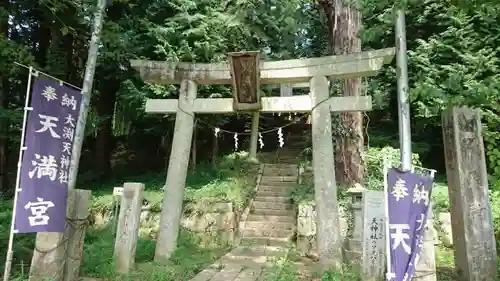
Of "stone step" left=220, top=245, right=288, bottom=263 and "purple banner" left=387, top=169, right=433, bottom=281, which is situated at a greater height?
"purple banner" left=387, top=169, right=433, bottom=281

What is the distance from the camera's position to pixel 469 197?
5.46 metres

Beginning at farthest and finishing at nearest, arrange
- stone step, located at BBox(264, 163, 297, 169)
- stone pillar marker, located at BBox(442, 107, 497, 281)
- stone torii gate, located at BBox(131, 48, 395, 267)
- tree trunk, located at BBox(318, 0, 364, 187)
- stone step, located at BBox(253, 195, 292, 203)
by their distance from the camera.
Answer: stone step, located at BBox(264, 163, 297, 169) → stone step, located at BBox(253, 195, 292, 203) → tree trunk, located at BBox(318, 0, 364, 187) → stone torii gate, located at BBox(131, 48, 395, 267) → stone pillar marker, located at BBox(442, 107, 497, 281)

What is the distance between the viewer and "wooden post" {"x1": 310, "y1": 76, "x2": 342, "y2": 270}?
651 cm

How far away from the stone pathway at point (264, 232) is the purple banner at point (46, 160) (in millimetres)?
2330

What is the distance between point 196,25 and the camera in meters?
11.4

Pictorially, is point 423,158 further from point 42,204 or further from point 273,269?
point 42,204

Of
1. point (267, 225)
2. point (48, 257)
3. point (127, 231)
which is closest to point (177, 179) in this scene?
point (127, 231)

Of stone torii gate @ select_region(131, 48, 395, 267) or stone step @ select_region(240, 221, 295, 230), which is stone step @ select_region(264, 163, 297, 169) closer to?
stone step @ select_region(240, 221, 295, 230)

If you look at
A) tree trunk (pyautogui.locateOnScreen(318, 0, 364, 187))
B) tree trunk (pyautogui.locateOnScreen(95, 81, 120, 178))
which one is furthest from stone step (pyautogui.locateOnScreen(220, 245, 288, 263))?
tree trunk (pyautogui.locateOnScreen(95, 81, 120, 178))

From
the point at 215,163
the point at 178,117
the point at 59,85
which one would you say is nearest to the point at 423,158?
the point at 215,163

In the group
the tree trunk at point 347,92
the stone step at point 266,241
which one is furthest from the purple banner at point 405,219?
the stone step at point 266,241

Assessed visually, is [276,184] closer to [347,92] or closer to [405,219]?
[347,92]

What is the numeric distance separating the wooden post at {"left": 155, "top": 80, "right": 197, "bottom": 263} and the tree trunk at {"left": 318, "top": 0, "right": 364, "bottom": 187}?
3.78 m

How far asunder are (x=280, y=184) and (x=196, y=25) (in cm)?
528
